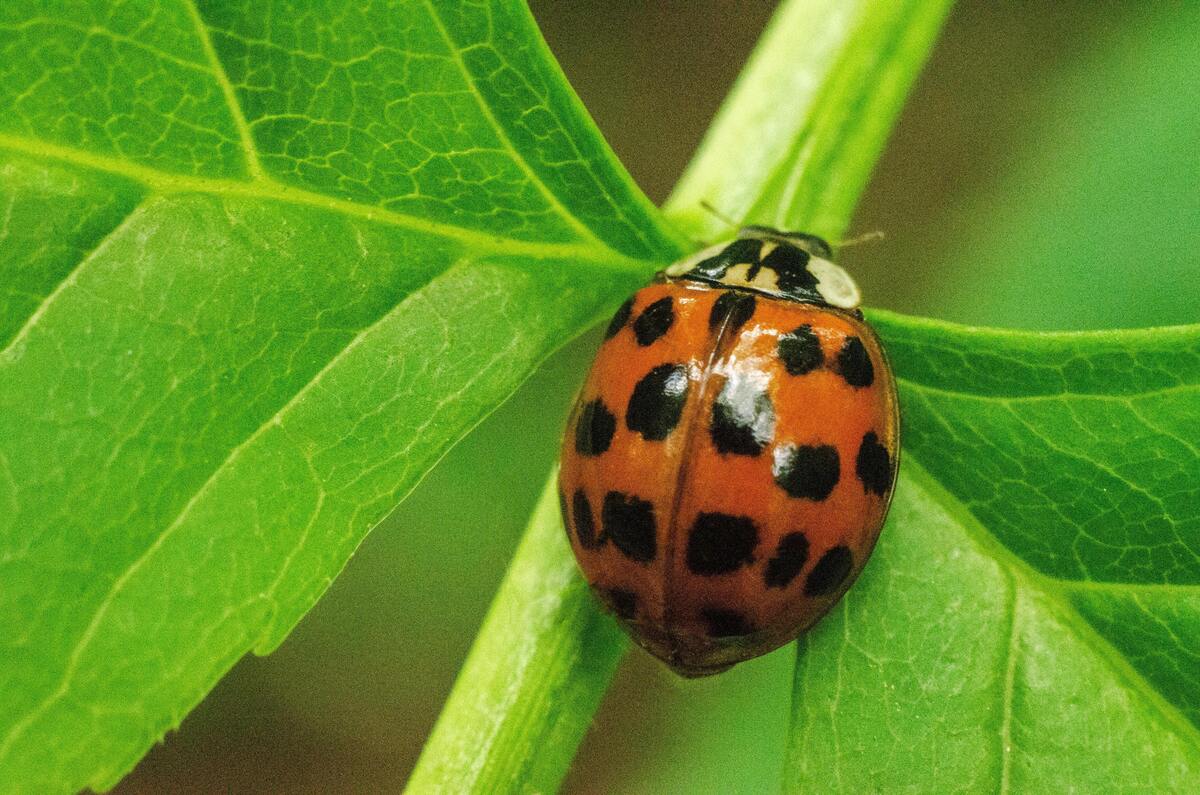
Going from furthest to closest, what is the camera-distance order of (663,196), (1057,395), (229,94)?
(663,196), (1057,395), (229,94)

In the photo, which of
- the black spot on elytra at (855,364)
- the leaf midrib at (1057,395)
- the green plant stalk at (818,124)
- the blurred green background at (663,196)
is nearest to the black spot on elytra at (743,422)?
Result: the black spot on elytra at (855,364)

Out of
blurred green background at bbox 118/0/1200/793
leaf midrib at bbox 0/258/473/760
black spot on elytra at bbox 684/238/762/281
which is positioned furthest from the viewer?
blurred green background at bbox 118/0/1200/793

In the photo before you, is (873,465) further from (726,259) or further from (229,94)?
(229,94)

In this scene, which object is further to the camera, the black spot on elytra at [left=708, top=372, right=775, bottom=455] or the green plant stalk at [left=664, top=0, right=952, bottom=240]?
the green plant stalk at [left=664, top=0, right=952, bottom=240]

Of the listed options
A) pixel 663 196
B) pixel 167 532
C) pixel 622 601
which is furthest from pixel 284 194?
pixel 663 196

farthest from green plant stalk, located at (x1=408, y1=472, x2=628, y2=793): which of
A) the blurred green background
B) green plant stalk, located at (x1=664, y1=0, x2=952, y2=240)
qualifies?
green plant stalk, located at (x1=664, y1=0, x2=952, y2=240)

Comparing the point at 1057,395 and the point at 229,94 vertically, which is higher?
the point at 229,94

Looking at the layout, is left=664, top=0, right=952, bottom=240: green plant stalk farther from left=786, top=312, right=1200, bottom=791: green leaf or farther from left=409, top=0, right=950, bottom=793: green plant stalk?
left=786, top=312, right=1200, bottom=791: green leaf
